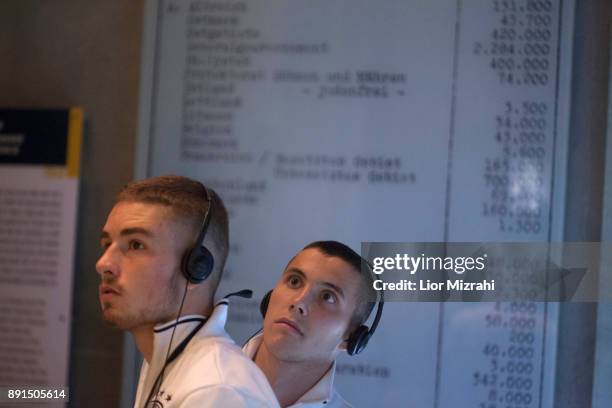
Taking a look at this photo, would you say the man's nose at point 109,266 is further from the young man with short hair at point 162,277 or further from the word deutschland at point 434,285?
the word deutschland at point 434,285

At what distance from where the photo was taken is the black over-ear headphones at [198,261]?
1122mm

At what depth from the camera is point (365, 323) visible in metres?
A: 1.27

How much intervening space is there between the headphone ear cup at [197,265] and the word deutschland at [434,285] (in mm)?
316

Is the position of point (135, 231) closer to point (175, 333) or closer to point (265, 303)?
point (175, 333)

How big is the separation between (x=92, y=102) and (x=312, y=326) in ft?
3.04

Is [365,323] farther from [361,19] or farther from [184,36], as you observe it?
[184,36]

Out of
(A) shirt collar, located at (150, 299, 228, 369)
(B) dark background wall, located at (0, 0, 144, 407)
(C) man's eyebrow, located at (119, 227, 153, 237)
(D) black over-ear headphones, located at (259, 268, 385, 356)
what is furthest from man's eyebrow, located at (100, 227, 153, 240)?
(B) dark background wall, located at (0, 0, 144, 407)

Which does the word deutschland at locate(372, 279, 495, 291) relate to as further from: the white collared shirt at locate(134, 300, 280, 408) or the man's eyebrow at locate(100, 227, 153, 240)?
the man's eyebrow at locate(100, 227, 153, 240)

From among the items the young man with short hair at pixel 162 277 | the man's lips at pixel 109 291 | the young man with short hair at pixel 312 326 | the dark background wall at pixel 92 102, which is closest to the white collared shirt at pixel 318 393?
the young man with short hair at pixel 312 326

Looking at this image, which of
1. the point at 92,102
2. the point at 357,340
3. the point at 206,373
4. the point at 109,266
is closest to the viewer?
the point at 206,373

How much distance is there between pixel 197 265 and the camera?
1125 mm

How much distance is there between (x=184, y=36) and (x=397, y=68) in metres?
0.54

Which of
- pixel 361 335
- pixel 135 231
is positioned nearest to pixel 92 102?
pixel 135 231

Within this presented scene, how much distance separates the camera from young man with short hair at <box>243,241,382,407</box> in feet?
3.84
